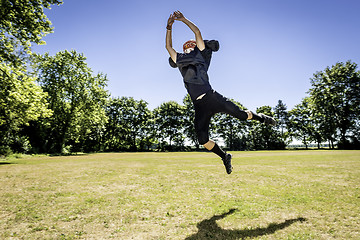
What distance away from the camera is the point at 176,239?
279cm

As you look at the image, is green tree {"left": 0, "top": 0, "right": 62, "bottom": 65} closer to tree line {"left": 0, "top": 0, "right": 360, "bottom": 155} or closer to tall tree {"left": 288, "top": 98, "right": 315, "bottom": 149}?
tree line {"left": 0, "top": 0, "right": 360, "bottom": 155}

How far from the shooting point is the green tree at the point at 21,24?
12.8 meters

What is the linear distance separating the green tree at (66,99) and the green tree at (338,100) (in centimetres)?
5083

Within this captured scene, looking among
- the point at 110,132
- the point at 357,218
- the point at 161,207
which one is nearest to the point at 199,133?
the point at 161,207

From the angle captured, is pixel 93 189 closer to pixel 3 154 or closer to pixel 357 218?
pixel 357 218

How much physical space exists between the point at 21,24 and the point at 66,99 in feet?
70.2

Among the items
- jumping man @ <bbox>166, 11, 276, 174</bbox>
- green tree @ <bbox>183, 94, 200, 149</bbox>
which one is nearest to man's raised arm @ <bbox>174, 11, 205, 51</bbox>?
jumping man @ <bbox>166, 11, 276, 174</bbox>

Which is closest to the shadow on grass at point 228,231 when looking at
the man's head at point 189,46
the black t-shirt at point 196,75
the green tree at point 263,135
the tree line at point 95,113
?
the black t-shirt at point 196,75

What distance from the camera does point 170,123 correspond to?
61344mm

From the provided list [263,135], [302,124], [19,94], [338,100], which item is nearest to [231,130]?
[263,135]

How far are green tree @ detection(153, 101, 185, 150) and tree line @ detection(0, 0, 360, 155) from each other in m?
0.32

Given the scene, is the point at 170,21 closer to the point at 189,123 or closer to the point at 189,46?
the point at 189,46

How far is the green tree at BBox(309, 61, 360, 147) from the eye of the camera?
145 feet

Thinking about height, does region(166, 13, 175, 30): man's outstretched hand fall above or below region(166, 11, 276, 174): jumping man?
above
